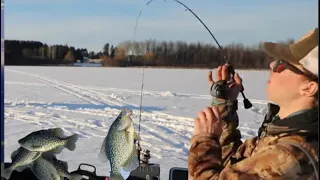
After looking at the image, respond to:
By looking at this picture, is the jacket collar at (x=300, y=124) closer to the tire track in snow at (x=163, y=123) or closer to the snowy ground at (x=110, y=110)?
the snowy ground at (x=110, y=110)

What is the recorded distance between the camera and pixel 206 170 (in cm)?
152

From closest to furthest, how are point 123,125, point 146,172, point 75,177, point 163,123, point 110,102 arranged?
point 123,125, point 75,177, point 146,172, point 163,123, point 110,102

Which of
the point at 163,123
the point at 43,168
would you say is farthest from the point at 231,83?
the point at 163,123

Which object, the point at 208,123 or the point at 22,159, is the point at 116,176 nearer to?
the point at 22,159

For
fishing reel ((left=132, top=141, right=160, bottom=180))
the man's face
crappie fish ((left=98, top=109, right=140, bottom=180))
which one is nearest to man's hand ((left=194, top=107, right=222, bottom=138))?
the man's face

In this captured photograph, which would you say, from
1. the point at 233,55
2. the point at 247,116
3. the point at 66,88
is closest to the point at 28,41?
the point at 233,55

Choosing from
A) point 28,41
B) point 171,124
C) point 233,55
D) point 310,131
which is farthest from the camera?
point 171,124

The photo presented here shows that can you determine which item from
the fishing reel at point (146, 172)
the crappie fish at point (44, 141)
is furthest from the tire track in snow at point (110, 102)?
the crappie fish at point (44, 141)

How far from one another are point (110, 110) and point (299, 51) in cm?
921

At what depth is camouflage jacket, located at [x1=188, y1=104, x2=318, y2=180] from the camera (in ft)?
4.41

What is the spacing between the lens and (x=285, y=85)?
57.4 inches

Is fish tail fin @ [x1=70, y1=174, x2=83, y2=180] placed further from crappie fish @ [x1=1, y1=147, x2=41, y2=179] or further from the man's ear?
the man's ear

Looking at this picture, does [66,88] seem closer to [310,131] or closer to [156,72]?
[156,72]

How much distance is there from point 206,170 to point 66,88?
14.1m
